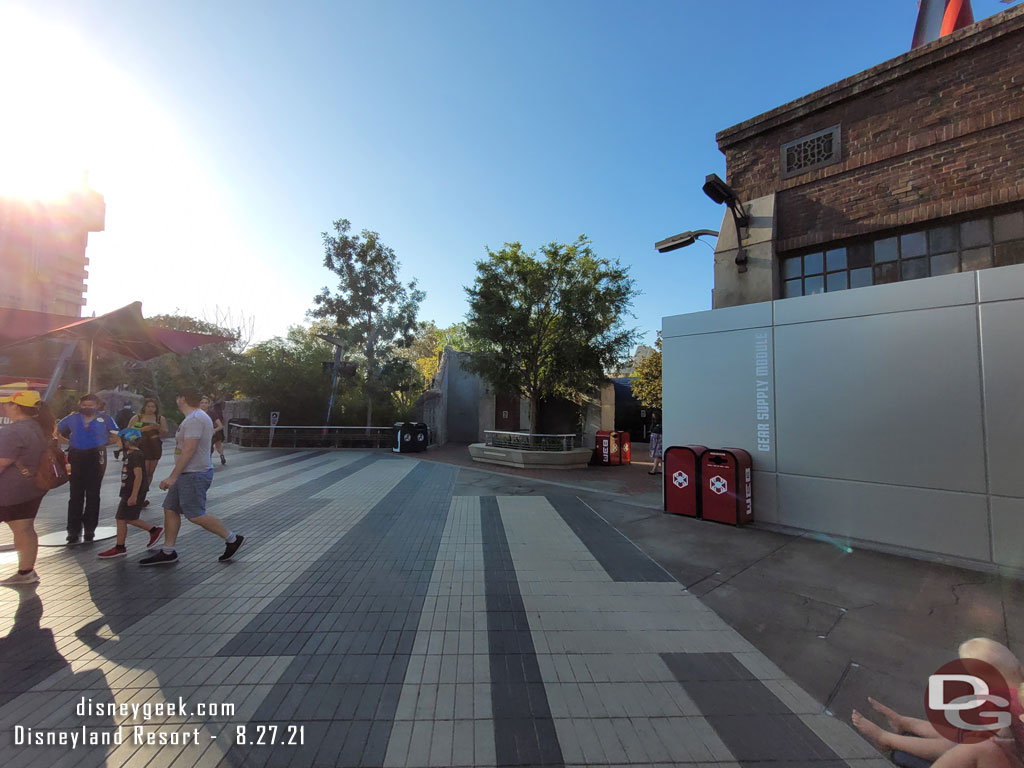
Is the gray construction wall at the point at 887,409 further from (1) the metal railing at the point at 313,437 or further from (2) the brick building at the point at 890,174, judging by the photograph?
(1) the metal railing at the point at 313,437

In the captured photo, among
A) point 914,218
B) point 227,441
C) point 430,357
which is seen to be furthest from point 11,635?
point 430,357

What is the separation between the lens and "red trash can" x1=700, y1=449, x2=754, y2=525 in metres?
6.21

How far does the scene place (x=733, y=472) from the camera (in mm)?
6230

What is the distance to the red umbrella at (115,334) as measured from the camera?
6930 millimetres

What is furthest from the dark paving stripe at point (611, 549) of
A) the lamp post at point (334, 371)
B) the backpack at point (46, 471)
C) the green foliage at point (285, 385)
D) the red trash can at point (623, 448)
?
the green foliage at point (285, 385)

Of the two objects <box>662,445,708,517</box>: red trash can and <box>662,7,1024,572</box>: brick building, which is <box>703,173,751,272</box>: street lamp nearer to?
<box>662,7,1024,572</box>: brick building

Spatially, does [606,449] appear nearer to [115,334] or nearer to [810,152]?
[810,152]

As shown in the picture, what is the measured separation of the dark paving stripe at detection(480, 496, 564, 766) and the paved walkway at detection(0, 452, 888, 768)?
0.04 feet

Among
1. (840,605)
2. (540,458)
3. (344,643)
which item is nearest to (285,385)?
(540,458)

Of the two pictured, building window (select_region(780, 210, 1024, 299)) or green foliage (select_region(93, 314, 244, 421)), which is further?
green foliage (select_region(93, 314, 244, 421))

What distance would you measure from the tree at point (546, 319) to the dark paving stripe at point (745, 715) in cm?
1136

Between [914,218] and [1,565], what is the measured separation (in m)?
12.6

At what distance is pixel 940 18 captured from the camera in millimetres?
8086

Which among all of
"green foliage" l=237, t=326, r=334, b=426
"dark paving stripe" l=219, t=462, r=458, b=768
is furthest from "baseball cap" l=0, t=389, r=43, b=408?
"green foliage" l=237, t=326, r=334, b=426
